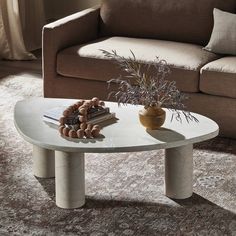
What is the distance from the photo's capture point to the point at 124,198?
326cm

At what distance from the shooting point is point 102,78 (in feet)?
13.7

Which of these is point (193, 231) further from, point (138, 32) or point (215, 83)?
point (138, 32)

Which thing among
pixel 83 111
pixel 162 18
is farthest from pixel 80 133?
pixel 162 18

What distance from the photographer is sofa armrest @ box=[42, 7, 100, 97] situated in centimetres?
434

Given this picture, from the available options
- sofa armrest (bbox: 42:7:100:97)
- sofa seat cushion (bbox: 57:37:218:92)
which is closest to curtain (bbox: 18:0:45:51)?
sofa armrest (bbox: 42:7:100:97)

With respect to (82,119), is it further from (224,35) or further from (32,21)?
(32,21)

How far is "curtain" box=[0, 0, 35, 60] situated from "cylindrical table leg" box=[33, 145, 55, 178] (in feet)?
8.03

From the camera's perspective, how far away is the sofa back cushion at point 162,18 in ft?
14.6

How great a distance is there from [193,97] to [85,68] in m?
0.71

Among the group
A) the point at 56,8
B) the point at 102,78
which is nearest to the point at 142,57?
the point at 102,78

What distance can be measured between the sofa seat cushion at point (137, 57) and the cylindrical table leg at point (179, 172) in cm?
84

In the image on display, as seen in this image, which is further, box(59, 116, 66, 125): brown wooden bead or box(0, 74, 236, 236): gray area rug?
box(59, 116, 66, 125): brown wooden bead

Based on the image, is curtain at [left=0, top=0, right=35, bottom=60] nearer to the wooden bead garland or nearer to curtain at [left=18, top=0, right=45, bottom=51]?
curtain at [left=18, top=0, right=45, bottom=51]

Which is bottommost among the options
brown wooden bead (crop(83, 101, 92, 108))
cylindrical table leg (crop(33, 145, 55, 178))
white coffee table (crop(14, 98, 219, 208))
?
cylindrical table leg (crop(33, 145, 55, 178))
